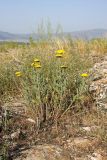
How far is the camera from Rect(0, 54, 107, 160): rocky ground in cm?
343

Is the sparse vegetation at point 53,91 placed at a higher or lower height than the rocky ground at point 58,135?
higher

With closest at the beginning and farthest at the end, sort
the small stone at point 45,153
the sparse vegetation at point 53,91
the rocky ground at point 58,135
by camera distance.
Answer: the small stone at point 45,153 → the rocky ground at point 58,135 → the sparse vegetation at point 53,91

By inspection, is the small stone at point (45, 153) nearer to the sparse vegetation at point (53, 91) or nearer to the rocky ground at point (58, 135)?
the rocky ground at point (58, 135)

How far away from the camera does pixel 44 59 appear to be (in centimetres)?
518

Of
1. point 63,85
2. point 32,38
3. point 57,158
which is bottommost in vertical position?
point 57,158

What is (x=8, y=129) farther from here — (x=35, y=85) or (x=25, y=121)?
(x=35, y=85)

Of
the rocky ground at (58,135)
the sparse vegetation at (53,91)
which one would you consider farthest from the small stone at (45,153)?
the sparse vegetation at (53,91)

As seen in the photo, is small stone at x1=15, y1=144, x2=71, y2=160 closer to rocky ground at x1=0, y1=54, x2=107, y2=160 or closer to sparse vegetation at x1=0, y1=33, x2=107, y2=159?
rocky ground at x1=0, y1=54, x2=107, y2=160

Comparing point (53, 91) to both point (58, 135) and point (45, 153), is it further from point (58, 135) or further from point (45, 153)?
point (45, 153)

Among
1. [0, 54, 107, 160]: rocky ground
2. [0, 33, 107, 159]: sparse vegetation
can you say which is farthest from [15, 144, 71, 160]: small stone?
[0, 33, 107, 159]: sparse vegetation

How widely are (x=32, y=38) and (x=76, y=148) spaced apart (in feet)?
8.88

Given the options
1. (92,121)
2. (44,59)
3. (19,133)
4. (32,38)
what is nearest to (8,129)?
(19,133)

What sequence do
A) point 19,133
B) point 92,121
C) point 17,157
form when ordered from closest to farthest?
1. point 17,157
2. point 19,133
3. point 92,121

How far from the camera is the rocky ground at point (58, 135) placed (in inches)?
135
